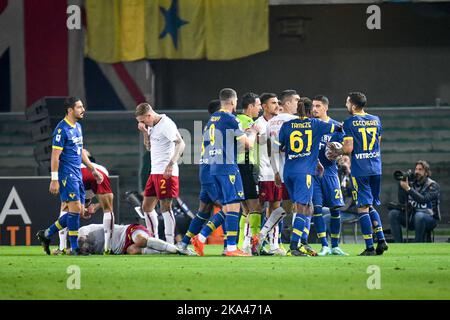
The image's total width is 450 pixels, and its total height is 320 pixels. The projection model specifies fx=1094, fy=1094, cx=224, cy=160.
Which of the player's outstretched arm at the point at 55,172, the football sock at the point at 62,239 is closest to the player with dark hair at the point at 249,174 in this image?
the player's outstretched arm at the point at 55,172

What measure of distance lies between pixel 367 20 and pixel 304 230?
518 inches

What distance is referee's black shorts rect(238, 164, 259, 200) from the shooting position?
1511cm

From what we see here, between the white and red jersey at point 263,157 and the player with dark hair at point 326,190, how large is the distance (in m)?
0.67

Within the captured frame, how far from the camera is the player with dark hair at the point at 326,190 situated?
15172mm

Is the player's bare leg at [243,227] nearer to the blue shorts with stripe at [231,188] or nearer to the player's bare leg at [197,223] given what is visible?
the player's bare leg at [197,223]

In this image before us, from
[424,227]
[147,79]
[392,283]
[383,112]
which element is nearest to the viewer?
[392,283]

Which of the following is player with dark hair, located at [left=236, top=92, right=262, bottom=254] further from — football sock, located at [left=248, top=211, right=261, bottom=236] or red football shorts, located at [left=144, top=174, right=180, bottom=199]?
red football shorts, located at [left=144, top=174, right=180, bottom=199]

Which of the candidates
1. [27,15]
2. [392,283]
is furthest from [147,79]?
[392,283]

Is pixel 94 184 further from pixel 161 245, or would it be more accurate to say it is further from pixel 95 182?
pixel 161 245

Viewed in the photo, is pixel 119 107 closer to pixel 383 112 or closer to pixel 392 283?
pixel 383 112

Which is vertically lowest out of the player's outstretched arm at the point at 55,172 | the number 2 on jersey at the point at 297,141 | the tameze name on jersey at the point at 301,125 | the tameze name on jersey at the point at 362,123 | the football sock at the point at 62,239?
the football sock at the point at 62,239

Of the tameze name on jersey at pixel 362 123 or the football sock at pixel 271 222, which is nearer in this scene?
the tameze name on jersey at pixel 362 123

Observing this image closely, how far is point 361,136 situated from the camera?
14.4 meters

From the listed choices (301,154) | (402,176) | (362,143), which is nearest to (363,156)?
(362,143)
